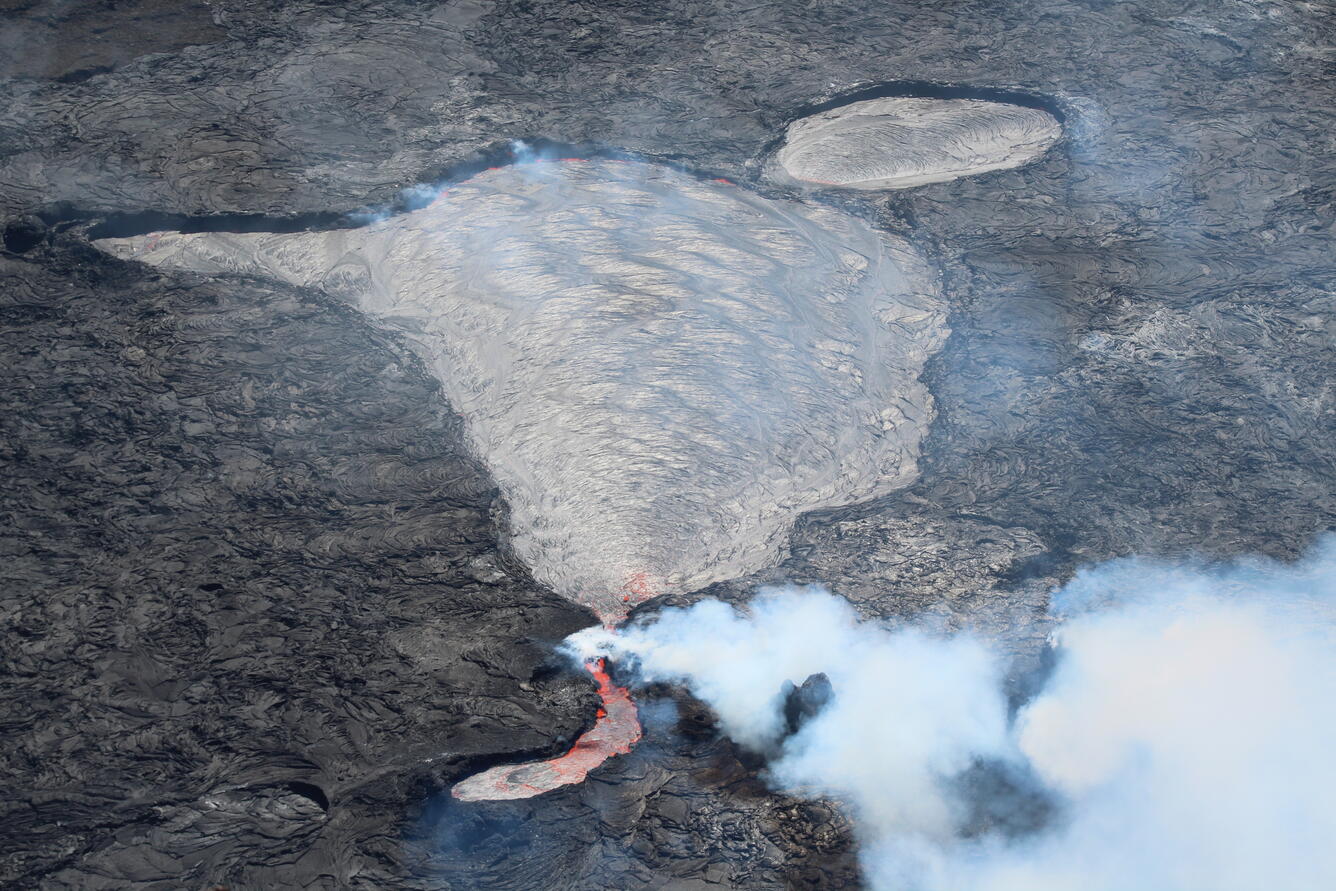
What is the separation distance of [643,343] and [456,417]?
1.96 metres

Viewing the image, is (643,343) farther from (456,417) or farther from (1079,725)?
(1079,725)

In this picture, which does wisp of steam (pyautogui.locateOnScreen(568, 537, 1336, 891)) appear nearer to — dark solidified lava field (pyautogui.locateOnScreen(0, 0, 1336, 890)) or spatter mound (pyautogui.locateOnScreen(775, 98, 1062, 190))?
dark solidified lava field (pyautogui.locateOnScreen(0, 0, 1336, 890))

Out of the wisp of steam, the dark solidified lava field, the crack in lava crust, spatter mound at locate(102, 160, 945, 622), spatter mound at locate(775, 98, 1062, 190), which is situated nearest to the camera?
the wisp of steam

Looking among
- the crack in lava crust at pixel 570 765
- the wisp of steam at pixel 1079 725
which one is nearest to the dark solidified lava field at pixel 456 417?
the crack in lava crust at pixel 570 765

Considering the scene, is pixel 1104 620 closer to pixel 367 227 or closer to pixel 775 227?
pixel 775 227

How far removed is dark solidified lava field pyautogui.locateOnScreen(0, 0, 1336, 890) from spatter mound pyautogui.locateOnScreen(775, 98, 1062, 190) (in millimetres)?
355

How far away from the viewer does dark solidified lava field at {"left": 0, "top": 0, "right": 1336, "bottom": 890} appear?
23.8ft

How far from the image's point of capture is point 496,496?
9320mm

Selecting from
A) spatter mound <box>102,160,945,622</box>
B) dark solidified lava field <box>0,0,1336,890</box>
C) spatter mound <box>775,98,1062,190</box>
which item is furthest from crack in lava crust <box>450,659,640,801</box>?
spatter mound <box>775,98,1062,190</box>

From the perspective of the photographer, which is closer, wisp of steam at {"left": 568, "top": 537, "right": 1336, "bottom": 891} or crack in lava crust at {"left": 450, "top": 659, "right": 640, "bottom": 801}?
wisp of steam at {"left": 568, "top": 537, "right": 1336, "bottom": 891}

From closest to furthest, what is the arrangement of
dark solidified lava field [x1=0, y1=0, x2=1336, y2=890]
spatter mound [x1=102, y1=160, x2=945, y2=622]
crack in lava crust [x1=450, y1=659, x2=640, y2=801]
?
dark solidified lava field [x1=0, y1=0, x2=1336, y2=890] → crack in lava crust [x1=450, y1=659, x2=640, y2=801] → spatter mound [x1=102, y1=160, x2=945, y2=622]

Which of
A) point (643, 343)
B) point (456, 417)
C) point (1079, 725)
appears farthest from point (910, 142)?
point (1079, 725)

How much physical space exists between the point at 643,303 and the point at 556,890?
18.8 ft

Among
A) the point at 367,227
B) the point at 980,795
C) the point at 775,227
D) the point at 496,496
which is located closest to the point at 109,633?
the point at 496,496
